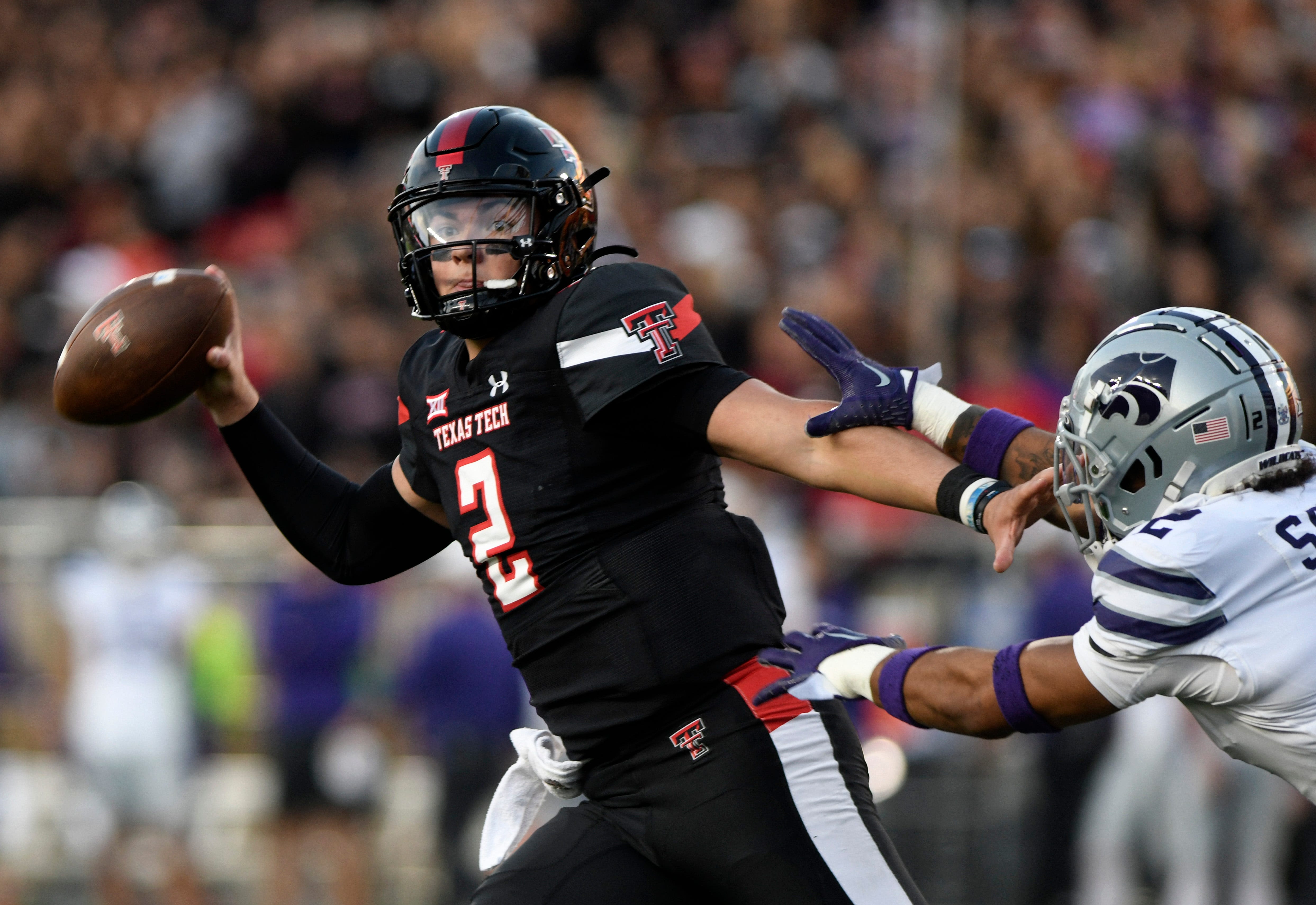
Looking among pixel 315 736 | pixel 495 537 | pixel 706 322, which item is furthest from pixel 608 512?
pixel 706 322

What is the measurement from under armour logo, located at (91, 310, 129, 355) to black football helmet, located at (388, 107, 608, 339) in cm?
74

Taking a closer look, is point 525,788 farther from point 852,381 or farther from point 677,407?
point 852,381

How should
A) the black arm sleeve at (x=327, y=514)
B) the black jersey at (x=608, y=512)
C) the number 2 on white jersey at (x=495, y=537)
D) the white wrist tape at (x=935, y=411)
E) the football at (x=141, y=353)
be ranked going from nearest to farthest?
the white wrist tape at (x=935, y=411) → the black jersey at (x=608, y=512) → the number 2 on white jersey at (x=495, y=537) → the football at (x=141, y=353) → the black arm sleeve at (x=327, y=514)

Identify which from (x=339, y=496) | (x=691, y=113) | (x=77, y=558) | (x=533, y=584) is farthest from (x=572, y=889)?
(x=691, y=113)

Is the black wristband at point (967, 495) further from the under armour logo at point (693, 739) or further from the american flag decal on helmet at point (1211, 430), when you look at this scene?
the under armour logo at point (693, 739)

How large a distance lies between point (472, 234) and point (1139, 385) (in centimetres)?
144

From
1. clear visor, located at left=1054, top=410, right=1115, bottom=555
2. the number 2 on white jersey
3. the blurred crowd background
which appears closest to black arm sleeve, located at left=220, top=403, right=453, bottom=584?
the number 2 on white jersey

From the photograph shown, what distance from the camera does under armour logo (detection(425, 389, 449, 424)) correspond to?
11.7ft

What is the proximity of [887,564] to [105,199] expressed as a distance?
5.82m

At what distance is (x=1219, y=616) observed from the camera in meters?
2.88

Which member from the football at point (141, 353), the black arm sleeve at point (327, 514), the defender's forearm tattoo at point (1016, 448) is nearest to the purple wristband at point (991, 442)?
the defender's forearm tattoo at point (1016, 448)

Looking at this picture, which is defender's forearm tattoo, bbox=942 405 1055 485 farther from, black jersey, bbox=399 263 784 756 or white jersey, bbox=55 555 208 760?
white jersey, bbox=55 555 208 760

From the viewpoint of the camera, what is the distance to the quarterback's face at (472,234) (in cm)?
350

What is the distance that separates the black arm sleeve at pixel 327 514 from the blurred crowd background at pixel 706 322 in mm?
3884
